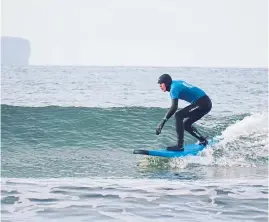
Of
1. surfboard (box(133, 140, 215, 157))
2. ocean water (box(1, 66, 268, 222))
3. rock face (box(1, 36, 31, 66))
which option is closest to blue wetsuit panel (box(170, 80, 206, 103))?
surfboard (box(133, 140, 215, 157))

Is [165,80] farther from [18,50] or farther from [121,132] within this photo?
[18,50]

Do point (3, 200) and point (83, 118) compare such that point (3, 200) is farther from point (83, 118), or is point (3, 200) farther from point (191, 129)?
point (83, 118)

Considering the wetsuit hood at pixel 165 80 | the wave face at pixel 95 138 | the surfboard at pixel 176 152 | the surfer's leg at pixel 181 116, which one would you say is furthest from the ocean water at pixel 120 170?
the wetsuit hood at pixel 165 80

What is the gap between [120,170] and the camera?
10.1 metres

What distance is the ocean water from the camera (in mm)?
6176

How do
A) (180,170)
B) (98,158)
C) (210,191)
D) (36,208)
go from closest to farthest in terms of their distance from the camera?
(36,208) < (210,191) < (180,170) < (98,158)

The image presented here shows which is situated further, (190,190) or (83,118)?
(83,118)

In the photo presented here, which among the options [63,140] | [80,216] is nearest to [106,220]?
[80,216]

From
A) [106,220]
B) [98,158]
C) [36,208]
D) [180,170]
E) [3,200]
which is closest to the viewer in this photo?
[106,220]

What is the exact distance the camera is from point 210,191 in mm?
7453

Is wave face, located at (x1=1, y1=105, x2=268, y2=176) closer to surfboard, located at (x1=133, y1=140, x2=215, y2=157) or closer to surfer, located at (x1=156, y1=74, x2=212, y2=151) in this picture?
surfboard, located at (x1=133, y1=140, x2=215, y2=157)

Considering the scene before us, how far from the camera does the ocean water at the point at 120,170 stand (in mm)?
6176

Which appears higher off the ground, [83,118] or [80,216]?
[83,118]

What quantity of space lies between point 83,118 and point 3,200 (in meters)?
10.9
